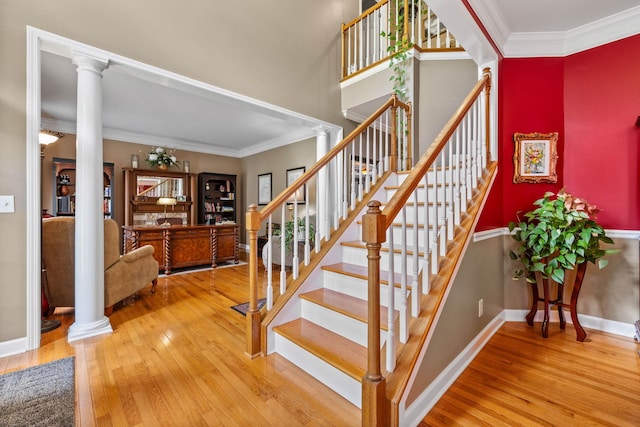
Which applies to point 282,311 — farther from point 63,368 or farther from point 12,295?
point 12,295

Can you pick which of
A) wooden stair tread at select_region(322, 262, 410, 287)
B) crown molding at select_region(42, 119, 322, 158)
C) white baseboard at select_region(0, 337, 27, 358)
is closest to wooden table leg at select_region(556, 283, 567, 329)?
wooden stair tread at select_region(322, 262, 410, 287)

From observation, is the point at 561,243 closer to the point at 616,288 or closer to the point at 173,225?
the point at 616,288

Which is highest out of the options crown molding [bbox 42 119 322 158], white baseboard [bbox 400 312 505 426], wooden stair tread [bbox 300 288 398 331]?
crown molding [bbox 42 119 322 158]

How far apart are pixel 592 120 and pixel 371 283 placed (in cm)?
278

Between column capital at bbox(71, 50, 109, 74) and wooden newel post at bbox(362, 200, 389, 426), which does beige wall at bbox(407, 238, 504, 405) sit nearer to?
wooden newel post at bbox(362, 200, 389, 426)

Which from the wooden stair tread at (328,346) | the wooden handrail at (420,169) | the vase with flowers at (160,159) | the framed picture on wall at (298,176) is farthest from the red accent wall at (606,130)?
the vase with flowers at (160,159)

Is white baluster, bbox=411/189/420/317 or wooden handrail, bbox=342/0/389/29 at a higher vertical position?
wooden handrail, bbox=342/0/389/29

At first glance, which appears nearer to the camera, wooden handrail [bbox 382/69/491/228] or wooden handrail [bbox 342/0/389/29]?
wooden handrail [bbox 382/69/491/228]

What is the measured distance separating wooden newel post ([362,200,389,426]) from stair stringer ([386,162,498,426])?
6 centimetres

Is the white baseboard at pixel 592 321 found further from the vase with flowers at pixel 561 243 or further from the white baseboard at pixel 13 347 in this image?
the white baseboard at pixel 13 347

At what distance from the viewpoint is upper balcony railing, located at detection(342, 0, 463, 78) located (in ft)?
12.6

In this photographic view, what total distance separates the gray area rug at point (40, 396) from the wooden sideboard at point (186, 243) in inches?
103

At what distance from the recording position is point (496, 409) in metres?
1.53

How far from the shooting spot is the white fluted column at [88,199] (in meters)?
2.31
